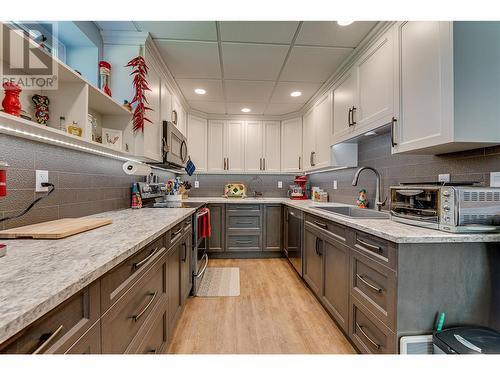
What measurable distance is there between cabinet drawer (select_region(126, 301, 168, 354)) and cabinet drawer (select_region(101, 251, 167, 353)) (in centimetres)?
4

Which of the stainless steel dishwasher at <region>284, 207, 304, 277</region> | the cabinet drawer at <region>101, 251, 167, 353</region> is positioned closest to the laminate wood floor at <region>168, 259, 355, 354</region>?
the stainless steel dishwasher at <region>284, 207, 304, 277</region>

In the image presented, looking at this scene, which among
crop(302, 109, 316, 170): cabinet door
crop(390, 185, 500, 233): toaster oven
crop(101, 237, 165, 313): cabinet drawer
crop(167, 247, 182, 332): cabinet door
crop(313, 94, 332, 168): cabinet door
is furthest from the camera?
crop(302, 109, 316, 170): cabinet door

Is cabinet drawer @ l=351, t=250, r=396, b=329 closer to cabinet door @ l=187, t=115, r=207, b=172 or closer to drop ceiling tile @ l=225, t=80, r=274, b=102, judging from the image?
drop ceiling tile @ l=225, t=80, r=274, b=102

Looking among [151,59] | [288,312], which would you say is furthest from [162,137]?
[288,312]

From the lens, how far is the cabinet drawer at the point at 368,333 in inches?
45.2

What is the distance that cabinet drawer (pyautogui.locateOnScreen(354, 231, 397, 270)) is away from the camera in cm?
113

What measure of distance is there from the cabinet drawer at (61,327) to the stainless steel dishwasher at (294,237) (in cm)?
217

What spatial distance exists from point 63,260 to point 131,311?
1.22 ft

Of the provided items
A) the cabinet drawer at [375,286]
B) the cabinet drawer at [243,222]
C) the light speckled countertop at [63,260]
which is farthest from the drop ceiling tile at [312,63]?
the cabinet drawer at [243,222]

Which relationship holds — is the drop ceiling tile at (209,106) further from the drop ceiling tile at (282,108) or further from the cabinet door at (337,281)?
the cabinet door at (337,281)

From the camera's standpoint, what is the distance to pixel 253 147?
12.9 feet

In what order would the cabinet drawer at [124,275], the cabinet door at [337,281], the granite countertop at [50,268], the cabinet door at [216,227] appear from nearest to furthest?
the granite countertop at [50,268] → the cabinet drawer at [124,275] → the cabinet door at [337,281] → the cabinet door at [216,227]

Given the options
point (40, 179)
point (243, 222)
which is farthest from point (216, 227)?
point (40, 179)

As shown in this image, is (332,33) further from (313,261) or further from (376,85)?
(313,261)
